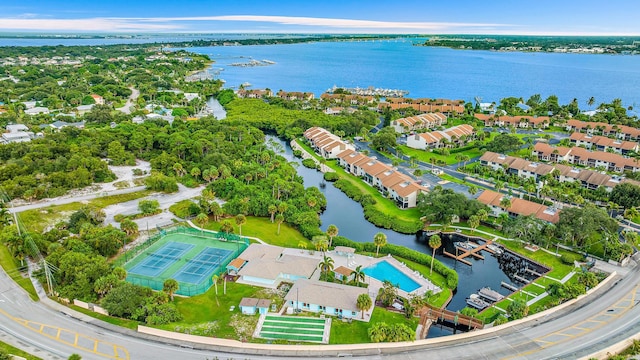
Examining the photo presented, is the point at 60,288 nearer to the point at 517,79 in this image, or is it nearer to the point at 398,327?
the point at 398,327

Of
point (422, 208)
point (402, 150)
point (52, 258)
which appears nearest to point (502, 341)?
point (422, 208)

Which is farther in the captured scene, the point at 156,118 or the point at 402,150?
the point at 156,118

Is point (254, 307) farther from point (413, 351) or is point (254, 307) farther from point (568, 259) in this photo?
point (568, 259)

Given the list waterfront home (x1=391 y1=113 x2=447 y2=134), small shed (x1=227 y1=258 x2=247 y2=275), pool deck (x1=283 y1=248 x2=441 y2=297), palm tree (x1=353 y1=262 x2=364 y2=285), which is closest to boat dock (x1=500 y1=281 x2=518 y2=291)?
→ pool deck (x1=283 y1=248 x2=441 y2=297)

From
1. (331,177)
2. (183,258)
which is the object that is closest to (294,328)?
(183,258)

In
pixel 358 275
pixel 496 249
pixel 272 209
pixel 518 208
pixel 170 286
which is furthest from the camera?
pixel 518 208

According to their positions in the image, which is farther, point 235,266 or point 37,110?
point 37,110

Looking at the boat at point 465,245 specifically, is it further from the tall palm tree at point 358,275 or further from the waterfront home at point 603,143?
the waterfront home at point 603,143
